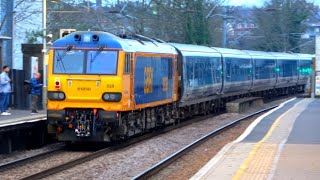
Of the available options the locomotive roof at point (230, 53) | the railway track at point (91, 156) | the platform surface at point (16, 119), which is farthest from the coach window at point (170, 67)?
the locomotive roof at point (230, 53)

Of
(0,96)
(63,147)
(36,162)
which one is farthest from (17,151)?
(0,96)

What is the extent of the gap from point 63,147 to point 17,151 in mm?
1198

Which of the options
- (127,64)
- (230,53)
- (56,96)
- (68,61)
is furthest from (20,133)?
(230,53)

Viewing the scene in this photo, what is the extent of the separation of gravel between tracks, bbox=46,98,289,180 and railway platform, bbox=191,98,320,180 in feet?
2.85

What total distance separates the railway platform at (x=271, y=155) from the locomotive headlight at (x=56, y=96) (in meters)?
4.20

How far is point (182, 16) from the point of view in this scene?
4422cm

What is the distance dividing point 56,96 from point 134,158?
2.67m

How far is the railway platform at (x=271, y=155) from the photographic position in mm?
10594

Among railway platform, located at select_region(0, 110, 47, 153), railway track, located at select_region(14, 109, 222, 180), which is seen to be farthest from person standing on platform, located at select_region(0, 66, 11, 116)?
railway track, located at select_region(14, 109, 222, 180)

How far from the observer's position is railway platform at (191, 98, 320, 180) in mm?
10594

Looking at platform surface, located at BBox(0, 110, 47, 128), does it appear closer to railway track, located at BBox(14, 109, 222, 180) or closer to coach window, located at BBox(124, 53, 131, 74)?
railway track, located at BBox(14, 109, 222, 180)

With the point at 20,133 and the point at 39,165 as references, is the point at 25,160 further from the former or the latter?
the point at 20,133

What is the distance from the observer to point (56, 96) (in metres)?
16.0

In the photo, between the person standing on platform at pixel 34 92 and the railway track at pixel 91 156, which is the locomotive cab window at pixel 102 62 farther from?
the person standing on platform at pixel 34 92
